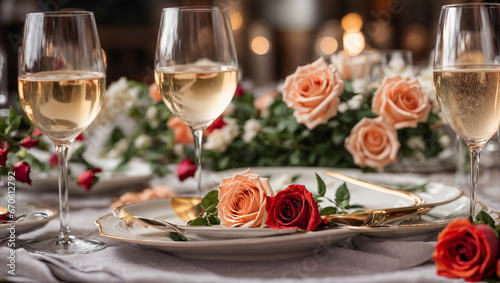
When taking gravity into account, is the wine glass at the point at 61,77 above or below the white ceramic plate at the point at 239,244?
above

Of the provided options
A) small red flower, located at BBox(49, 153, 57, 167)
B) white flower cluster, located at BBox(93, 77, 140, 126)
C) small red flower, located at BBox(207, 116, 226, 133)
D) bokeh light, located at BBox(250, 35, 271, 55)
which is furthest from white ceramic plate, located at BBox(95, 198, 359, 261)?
bokeh light, located at BBox(250, 35, 271, 55)

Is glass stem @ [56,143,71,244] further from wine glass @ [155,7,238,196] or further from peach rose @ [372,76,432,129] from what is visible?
peach rose @ [372,76,432,129]

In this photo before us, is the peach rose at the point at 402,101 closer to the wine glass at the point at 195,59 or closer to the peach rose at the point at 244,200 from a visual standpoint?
the wine glass at the point at 195,59

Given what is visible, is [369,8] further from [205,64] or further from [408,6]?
[205,64]

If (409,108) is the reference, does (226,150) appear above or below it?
below

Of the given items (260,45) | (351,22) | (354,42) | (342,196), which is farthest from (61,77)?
(260,45)

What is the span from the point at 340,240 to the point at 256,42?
712 cm

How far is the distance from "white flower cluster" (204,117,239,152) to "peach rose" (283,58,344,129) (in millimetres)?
277

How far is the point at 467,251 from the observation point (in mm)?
658

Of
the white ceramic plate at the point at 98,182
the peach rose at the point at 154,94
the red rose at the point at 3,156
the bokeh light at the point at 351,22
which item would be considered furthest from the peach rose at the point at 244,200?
the bokeh light at the point at 351,22

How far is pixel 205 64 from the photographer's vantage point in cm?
94

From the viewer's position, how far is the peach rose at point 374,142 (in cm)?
114

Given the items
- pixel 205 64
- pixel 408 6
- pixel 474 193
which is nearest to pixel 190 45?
pixel 205 64

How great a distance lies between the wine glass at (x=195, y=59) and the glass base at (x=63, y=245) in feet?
0.79
